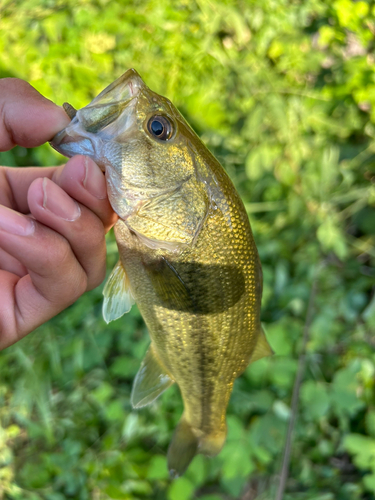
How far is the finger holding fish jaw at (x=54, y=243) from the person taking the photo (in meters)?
1.05

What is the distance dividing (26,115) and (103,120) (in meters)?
0.32

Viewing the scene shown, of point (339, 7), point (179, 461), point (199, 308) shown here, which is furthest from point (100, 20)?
point (179, 461)

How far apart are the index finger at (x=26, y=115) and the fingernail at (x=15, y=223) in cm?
30

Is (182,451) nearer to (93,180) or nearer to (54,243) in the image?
(54,243)

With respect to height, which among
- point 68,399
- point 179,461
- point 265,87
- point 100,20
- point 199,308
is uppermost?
point 100,20

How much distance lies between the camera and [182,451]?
158cm

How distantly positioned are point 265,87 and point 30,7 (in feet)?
5.73

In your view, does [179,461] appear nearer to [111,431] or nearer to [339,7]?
[111,431]

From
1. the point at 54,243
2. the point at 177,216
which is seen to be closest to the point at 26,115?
the point at 54,243

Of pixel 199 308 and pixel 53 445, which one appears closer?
pixel 199 308

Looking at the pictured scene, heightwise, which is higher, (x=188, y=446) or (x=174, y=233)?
(x=174, y=233)

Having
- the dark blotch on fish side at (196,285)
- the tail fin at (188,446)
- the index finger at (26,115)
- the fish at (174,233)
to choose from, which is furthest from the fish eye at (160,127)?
the tail fin at (188,446)

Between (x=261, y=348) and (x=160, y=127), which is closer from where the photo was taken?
(x=160, y=127)

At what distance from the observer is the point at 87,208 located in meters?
1.16
